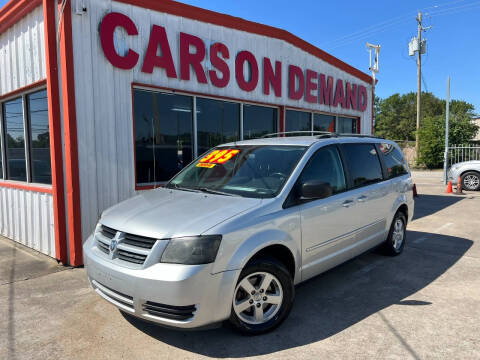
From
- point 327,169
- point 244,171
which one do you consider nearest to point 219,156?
point 244,171

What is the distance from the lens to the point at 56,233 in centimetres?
534

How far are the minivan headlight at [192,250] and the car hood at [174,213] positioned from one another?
57 millimetres

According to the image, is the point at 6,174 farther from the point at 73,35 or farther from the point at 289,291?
the point at 289,291

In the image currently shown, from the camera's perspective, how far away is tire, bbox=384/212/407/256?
541 centimetres

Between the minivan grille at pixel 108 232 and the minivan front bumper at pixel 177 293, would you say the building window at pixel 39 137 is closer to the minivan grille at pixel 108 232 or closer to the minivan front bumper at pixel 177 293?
the minivan grille at pixel 108 232

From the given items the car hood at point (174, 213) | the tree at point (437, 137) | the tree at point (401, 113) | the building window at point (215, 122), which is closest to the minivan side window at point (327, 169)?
the car hood at point (174, 213)

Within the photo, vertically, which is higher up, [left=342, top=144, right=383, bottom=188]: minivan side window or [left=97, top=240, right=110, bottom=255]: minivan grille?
[left=342, top=144, right=383, bottom=188]: minivan side window

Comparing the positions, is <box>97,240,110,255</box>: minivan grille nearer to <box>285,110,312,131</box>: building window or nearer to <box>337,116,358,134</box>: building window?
<box>285,110,312,131</box>: building window

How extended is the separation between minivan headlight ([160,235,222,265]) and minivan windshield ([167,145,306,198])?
2.70ft

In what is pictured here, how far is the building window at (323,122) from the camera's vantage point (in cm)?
995

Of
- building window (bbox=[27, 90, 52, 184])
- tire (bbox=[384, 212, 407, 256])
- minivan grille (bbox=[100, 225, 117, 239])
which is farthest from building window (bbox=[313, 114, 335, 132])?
minivan grille (bbox=[100, 225, 117, 239])

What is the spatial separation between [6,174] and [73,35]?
363 cm

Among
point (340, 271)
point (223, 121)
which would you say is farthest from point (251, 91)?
point (340, 271)

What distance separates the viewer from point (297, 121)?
9.32 metres
